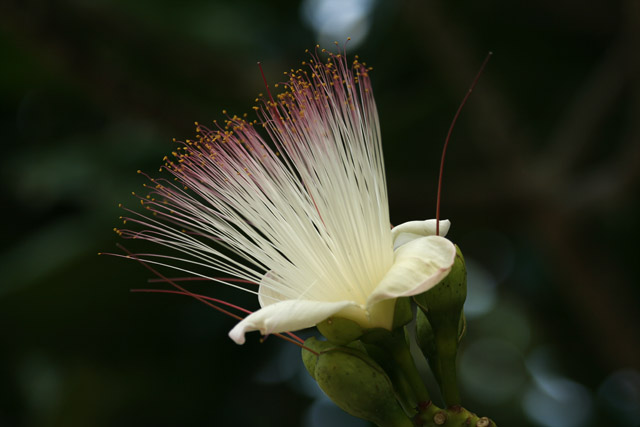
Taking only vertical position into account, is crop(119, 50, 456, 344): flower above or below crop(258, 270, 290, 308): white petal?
above

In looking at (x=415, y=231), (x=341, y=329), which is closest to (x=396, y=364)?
(x=341, y=329)

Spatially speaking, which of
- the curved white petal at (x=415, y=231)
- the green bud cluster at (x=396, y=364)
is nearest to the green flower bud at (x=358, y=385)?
the green bud cluster at (x=396, y=364)

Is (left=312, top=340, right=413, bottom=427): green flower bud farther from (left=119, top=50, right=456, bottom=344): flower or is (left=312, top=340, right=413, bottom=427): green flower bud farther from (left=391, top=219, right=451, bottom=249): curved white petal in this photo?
(left=391, top=219, right=451, bottom=249): curved white petal

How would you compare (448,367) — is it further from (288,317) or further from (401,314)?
(288,317)

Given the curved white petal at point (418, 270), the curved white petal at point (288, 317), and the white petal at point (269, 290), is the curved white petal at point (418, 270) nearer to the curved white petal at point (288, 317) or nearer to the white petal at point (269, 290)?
the curved white petal at point (288, 317)

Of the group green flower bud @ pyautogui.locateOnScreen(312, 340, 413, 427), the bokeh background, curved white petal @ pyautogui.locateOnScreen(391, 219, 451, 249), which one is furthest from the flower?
the bokeh background

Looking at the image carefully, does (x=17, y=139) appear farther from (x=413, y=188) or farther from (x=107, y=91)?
(x=413, y=188)
